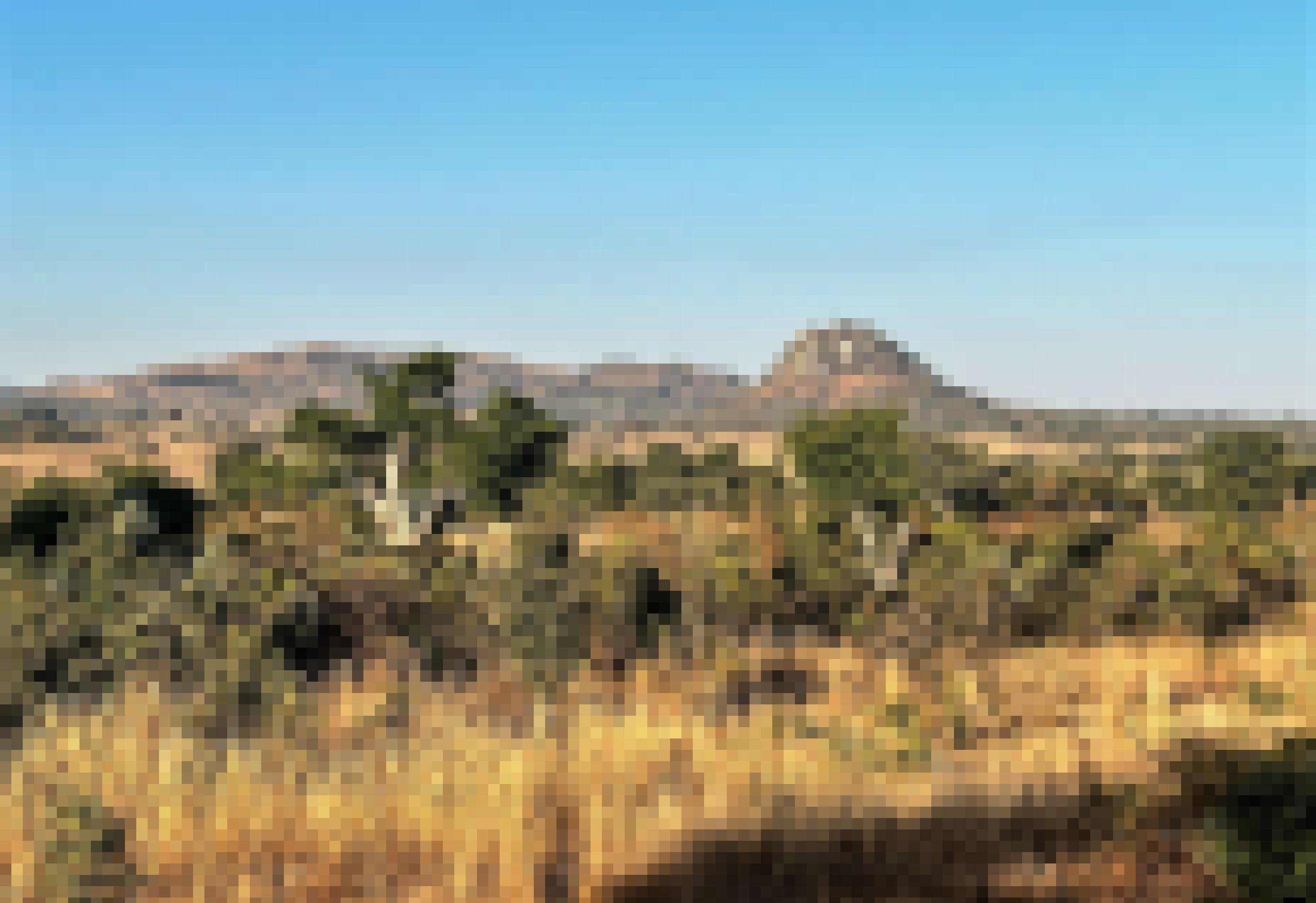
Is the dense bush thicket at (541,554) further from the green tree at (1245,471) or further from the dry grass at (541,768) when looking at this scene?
the dry grass at (541,768)

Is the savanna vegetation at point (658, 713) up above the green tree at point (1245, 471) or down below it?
below

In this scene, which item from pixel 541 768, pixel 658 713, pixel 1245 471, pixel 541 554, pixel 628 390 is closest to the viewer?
pixel 541 768

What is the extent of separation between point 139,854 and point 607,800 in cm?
200

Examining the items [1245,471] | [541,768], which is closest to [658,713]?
[541,768]

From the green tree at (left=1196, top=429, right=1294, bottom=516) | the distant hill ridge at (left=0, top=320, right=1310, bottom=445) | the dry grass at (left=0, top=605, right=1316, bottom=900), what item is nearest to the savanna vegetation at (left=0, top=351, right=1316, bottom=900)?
the dry grass at (left=0, top=605, right=1316, bottom=900)

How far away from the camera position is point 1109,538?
65.9 feet

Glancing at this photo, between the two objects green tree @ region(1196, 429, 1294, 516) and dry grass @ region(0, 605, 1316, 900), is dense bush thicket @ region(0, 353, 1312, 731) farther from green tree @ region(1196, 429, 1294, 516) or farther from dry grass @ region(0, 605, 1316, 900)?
dry grass @ region(0, 605, 1316, 900)

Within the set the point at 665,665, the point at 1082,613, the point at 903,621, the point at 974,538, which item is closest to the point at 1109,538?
the point at 974,538

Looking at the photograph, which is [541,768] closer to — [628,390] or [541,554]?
[541,554]

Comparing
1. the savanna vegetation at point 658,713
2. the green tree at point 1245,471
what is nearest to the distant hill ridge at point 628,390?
the green tree at point 1245,471

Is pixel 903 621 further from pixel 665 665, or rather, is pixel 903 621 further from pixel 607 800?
pixel 607 800

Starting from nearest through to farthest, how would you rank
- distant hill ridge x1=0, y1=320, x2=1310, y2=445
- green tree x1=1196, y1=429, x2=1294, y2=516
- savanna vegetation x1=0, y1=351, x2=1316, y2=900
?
savanna vegetation x1=0, y1=351, x2=1316, y2=900, green tree x1=1196, y1=429, x2=1294, y2=516, distant hill ridge x1=0, y1=320, x2=1310, y2=445

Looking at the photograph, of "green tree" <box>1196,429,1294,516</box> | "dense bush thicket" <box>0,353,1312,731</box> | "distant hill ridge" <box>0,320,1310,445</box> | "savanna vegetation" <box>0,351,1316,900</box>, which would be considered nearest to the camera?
"savanna vegetation" <box>0,351,1316,900</box>

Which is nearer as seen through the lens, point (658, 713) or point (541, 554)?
point (658, 713)
